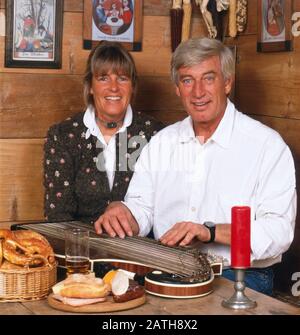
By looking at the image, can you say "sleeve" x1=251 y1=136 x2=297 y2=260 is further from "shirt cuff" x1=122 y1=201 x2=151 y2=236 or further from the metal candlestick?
the metal candlestick

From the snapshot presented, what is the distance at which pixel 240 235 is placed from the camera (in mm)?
1805

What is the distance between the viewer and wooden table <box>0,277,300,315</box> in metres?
1.77

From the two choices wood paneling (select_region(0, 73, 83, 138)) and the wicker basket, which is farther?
wood paneling (select_region(0, 73, 83, 138))

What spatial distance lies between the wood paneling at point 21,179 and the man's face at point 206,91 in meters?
0.95

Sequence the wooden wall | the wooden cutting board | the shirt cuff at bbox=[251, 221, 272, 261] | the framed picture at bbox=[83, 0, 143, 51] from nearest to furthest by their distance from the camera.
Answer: the wooden cutting board, the shirt cuff at bbox=[251, 221, 272, 261], the wooden wall, the framed picture at bbox=[83, 0, 143, 51]

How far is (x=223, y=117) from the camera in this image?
2754mm

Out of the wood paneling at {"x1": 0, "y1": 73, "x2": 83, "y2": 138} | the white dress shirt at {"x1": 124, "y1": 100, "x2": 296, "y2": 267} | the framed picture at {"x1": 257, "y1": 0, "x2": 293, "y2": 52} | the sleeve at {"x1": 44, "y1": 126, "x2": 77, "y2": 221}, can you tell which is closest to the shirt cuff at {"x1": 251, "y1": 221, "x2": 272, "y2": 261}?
the white dress shirt at {"x1": 124, "y1": 100, "x2": 296, "y2": 267}

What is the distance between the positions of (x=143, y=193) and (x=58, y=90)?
2.79ft

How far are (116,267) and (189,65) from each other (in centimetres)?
97

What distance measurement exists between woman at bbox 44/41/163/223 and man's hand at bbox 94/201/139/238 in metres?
0.64

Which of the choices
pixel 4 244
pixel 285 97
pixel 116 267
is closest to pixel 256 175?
pixel 285 97

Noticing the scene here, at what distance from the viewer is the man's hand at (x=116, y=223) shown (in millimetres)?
2379

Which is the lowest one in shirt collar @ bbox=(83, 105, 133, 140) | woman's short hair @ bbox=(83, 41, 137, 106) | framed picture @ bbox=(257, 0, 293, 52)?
shirt collar @ bbox=(83, 105, 133, 140)

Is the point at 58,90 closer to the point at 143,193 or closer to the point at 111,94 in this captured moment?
the point at 111,94
